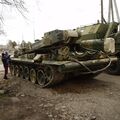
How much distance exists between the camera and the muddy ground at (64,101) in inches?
231

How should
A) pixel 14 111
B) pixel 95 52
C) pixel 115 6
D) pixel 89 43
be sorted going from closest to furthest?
pixel 14 111 → pixel 95 52 → pixel 89 43 → pixel 115 6

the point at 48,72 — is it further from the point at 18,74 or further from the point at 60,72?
the point at 18,74

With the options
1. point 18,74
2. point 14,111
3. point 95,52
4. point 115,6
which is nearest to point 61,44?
point 95,52

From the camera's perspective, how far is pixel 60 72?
27.6ft

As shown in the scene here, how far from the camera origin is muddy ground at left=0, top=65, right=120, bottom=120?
5871 millimetres

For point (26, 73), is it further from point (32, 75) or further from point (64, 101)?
point (64, 101)

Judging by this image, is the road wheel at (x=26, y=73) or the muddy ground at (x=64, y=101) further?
the road wheel at (x=26, y=73)

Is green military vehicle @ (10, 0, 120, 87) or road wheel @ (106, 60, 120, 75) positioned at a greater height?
green military vehicle @ (10, 0, 120, 87)

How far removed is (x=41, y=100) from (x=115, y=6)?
484 inches

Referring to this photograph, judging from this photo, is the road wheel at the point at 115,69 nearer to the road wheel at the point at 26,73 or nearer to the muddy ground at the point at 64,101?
the muddy ground at the point at 64,101

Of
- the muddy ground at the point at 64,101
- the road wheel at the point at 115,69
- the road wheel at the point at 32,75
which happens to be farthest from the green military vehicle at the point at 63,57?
the road wheel at the point at 115,69

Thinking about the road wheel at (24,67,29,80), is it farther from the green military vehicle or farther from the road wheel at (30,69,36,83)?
the road wheel at (30,69,36,83)

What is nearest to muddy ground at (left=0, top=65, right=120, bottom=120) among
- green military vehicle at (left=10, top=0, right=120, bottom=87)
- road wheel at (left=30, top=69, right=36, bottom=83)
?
road wheel at (left=30, top=69, right=36, bottom=83)

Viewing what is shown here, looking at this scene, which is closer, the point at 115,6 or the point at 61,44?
the point at 61,44
